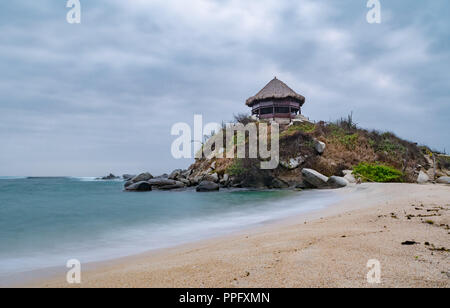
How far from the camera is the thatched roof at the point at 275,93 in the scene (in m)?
28.2

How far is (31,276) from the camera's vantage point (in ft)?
11.7

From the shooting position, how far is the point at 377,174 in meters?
15.8

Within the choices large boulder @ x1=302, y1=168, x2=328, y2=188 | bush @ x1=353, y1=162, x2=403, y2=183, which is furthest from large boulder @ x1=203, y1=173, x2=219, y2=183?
bush @ x1=353, y1=162, x2=403, y2=183

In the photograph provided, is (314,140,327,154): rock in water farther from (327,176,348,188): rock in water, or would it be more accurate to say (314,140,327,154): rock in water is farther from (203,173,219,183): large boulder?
(203,173,219,183): large boulder

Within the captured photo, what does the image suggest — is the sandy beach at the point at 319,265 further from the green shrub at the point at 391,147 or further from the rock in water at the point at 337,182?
the green shrub at the point at 391,147

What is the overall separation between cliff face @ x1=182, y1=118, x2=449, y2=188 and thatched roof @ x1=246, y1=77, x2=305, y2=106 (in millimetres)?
7824

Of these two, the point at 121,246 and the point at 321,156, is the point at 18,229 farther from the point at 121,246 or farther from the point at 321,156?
the point at 321,156

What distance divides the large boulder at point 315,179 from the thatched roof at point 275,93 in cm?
1422

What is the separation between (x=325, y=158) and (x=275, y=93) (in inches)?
483

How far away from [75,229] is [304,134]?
1643cm

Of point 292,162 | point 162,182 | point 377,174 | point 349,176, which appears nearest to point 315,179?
point 349,176

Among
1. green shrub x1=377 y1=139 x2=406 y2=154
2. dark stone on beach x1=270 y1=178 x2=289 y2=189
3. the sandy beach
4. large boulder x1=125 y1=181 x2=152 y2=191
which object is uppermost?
green shrub x1=377 y1=139 x2=406 y2=154

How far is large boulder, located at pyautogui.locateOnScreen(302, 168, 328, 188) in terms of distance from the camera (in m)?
15.2

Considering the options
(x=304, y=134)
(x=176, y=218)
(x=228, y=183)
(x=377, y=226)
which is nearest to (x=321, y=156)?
(x=304, y=134)
